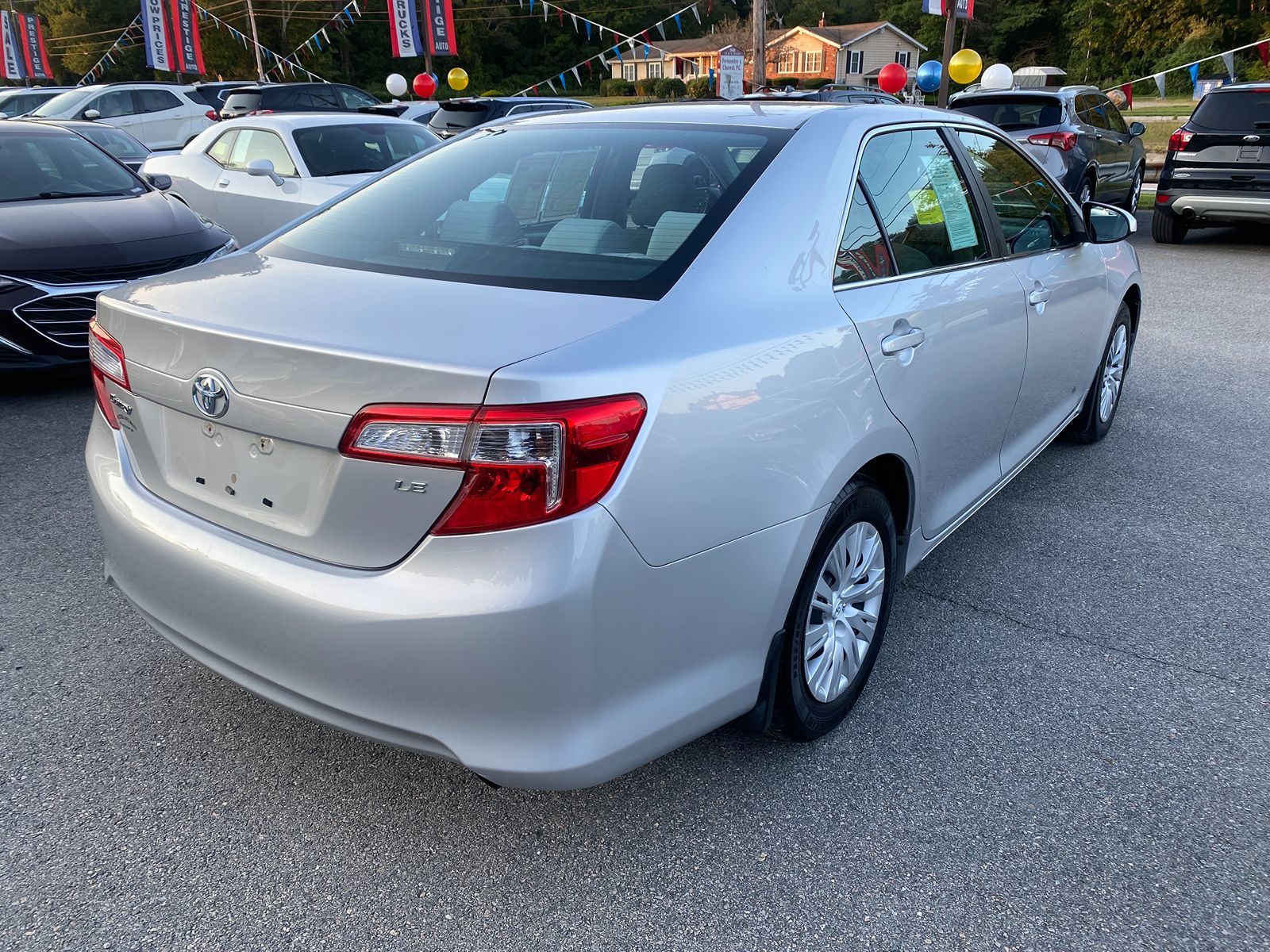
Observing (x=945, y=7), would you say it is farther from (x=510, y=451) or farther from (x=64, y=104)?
(x=510, y=451)

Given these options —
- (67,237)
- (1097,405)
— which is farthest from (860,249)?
(67,237)

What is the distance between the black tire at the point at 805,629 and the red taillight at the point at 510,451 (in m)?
0.77

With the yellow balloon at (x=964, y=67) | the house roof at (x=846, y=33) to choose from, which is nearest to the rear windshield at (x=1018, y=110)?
the yellow balloon at (x=964, y=67)

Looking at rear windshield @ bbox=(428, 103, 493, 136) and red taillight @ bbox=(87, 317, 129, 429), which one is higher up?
rear windshield @ bbox=(428, 103, 493, 136)

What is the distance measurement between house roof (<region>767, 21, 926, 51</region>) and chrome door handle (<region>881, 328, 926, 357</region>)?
274 ft

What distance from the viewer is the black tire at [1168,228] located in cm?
1165

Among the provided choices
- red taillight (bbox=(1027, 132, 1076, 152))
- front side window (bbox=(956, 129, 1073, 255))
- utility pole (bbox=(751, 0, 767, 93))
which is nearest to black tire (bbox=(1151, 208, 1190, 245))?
red taillight (bbox=(1027, 132, 1076, 152))

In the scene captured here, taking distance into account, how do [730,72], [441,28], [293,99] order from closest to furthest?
[293,99]
[730,72]
[441,28]

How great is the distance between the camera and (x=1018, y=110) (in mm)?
12172

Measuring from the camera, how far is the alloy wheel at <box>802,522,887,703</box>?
2.50 metres

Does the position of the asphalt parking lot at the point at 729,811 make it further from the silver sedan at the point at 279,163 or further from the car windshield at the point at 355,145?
the car windshield at the point at 355,145

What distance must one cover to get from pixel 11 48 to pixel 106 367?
47.7 meters

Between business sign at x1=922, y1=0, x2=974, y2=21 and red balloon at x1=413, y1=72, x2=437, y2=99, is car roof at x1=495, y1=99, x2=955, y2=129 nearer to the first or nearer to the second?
business sign at x1=922, y1=0, x2=974, y2=21

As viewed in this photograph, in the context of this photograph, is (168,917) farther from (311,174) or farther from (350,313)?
(311,174)
